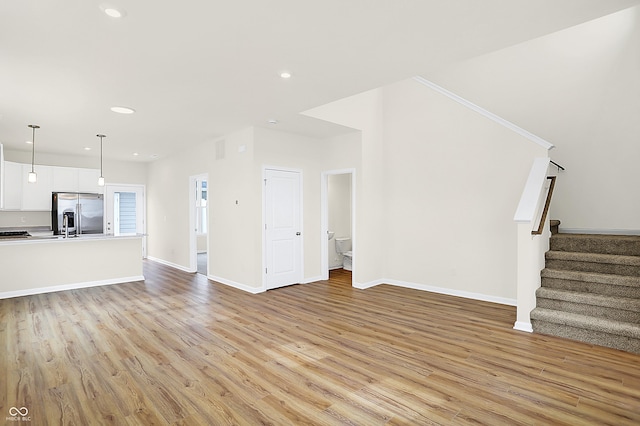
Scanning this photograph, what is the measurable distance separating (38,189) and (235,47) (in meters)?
6.91

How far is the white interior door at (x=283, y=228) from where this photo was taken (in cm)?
575

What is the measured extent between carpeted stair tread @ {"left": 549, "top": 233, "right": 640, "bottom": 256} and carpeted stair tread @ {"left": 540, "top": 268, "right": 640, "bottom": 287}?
0.46 meters

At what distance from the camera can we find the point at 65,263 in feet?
19.3

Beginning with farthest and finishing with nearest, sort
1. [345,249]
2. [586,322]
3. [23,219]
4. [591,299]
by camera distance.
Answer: [345,249] < [23,219] < [591,299] < [586,322]

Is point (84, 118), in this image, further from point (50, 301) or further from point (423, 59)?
point (423, 59)

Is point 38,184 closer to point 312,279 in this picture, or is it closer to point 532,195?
point 312,279

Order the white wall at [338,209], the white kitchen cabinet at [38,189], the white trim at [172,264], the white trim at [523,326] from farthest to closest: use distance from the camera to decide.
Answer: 1. the white wall at [338,209]
2. the white trim at [172,264]
3. the white kitchen cabinet at [38,189]
4. the white trim at [523,326]

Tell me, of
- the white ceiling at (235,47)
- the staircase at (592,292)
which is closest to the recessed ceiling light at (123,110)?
the white ceiling at (235,47)

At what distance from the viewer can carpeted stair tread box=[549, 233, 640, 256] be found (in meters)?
4.00

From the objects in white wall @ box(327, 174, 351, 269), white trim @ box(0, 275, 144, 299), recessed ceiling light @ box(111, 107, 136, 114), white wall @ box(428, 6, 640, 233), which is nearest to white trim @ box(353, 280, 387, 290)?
white wall @ box(327, 174, 351, 269)

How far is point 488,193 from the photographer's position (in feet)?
16.5

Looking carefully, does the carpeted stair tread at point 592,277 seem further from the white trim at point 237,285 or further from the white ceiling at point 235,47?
the white trim at point 237,285

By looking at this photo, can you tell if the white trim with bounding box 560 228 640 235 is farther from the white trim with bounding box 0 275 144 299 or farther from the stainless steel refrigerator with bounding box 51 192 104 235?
the stainless steel refrigerator with bounding box 51 192 104 235

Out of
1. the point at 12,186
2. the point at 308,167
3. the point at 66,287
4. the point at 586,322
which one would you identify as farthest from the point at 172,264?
the point at 586,322
